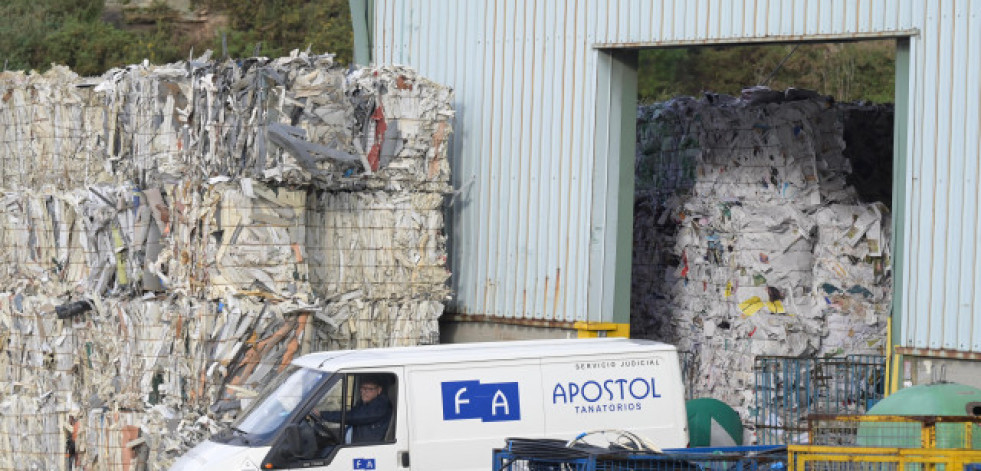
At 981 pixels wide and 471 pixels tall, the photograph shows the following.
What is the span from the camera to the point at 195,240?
15.8 metres

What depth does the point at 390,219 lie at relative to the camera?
16.8m

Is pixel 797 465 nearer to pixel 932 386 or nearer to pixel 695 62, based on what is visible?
pixel 932 386

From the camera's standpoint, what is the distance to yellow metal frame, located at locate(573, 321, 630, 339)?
55.4 feet

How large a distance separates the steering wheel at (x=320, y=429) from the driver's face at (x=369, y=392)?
0.38 m

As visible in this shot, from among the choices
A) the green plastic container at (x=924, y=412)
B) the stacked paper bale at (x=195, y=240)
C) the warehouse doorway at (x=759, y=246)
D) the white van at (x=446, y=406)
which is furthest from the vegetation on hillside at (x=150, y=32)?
the green plastic container at (x=924, y=412)

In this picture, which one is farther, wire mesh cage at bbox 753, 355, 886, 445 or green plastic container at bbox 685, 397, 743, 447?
wire mesh cage at bbox 753, 355, 886, 445

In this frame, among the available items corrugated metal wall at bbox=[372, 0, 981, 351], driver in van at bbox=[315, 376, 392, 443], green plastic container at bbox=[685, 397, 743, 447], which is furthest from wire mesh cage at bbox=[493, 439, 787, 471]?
corrugated metal wall at bbox=[372, 0, 981, 351]

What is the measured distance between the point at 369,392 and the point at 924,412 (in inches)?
186

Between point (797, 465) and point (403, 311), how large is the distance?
7568mm

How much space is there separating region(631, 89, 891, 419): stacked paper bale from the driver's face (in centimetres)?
855

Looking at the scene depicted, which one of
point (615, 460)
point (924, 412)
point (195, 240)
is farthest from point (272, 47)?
point (615, 460)

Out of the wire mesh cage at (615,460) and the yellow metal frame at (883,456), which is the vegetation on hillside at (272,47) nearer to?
the wire mesh cage at (615,460)

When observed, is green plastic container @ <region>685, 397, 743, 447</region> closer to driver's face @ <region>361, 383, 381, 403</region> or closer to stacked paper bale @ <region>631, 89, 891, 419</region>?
driver's face @ <region>361, 383, 381, 403</region>

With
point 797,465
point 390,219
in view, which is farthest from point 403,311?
point 797,465
